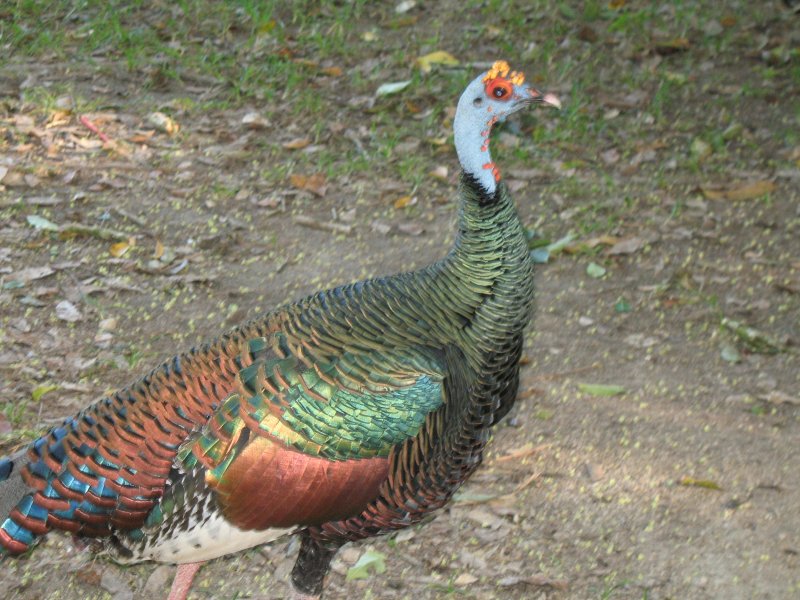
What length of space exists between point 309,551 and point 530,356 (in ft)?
5.79

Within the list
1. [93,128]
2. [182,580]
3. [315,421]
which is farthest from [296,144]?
[315,421]

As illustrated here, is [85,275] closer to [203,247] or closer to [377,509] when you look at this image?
[203,247]

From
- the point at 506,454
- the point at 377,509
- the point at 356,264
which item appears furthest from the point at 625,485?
the point at 356,264

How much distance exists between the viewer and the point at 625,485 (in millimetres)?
4191

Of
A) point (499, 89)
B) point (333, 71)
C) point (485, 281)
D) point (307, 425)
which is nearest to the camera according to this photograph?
point (307, 425)

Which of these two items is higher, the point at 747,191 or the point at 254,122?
the point at 254,122

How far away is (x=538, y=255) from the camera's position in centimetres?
544

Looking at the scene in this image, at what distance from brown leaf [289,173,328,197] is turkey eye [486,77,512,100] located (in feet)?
9.25

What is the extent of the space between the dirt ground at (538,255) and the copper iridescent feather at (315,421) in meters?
0.85

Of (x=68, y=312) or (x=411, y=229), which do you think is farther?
(x=411, y=229)

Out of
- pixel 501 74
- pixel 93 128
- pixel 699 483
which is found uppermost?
pixel 501 74

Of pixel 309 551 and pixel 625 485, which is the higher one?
pixel 309 551

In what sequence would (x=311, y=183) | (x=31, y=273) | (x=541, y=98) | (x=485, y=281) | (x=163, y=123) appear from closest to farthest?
1. (x=485, y=281)
2. (x=541, y=98)
3. (x=31, y=273)
4. (x=311, y=183)
5. (x=163, y=123)

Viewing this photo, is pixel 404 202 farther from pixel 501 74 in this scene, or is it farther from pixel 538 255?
pixel 501 74
